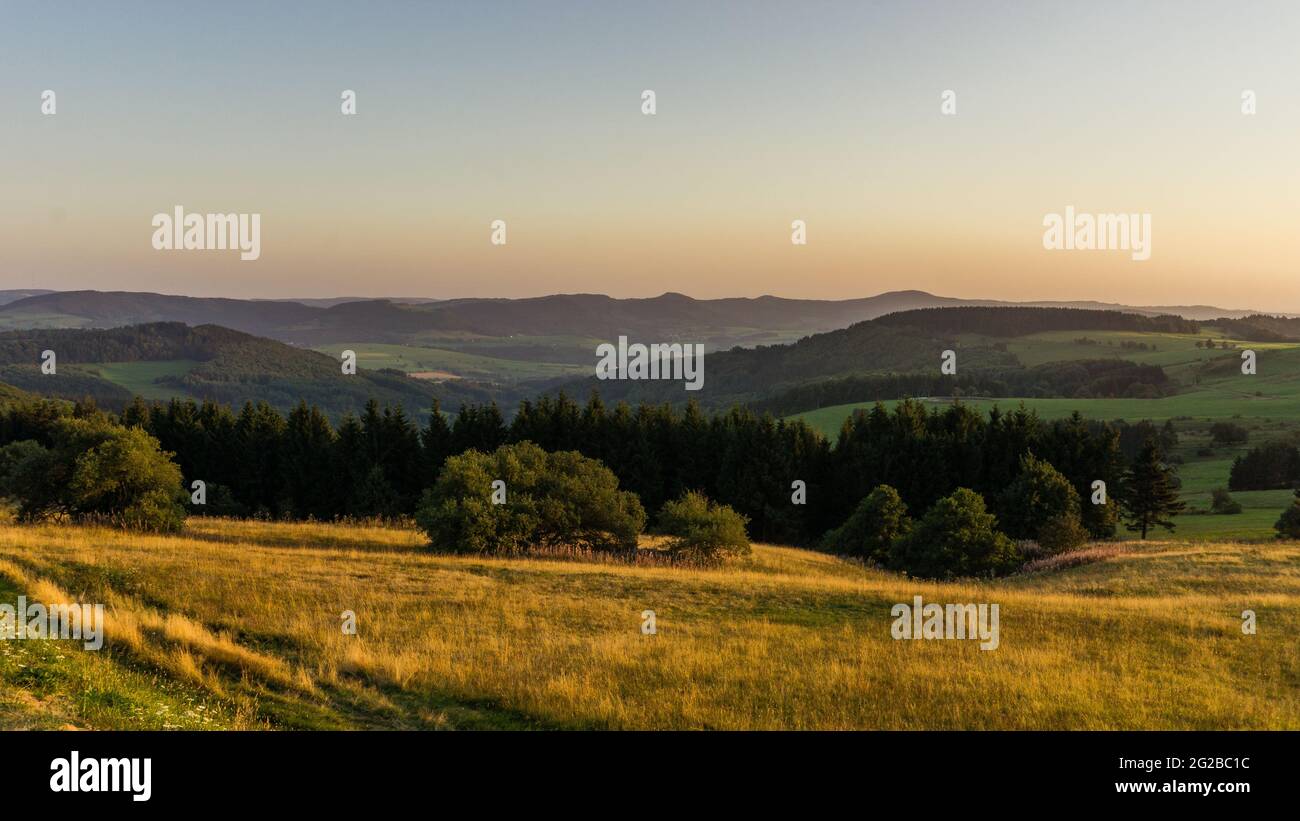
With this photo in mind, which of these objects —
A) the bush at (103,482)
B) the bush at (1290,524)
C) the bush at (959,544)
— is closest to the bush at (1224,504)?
the bush at (1290,524)

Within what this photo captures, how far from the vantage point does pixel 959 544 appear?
40.5 m

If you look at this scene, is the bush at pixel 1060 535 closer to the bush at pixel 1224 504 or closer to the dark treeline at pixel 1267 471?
the bush at pixel 1224 504

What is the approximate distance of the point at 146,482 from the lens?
112 ft

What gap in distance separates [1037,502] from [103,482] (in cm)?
5382

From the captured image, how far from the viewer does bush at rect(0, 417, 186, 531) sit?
1302 inches

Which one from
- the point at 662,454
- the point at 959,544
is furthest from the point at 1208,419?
the point at 959,544

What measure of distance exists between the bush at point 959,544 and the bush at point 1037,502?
9750 mm

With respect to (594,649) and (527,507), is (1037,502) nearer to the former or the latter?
(527,507)

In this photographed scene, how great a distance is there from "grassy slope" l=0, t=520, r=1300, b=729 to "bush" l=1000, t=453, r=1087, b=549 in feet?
68.7

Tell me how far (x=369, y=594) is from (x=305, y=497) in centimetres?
5045

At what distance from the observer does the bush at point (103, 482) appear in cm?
3306
